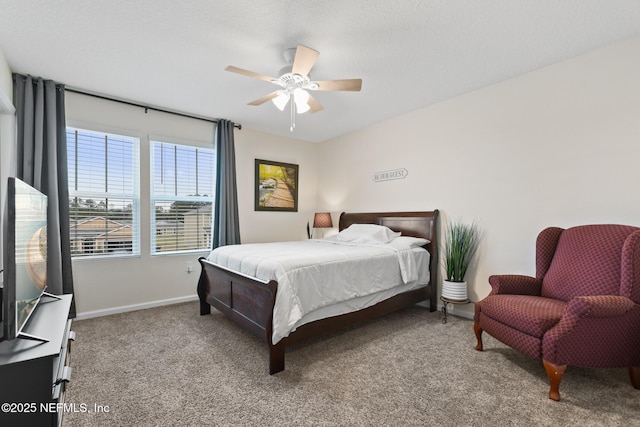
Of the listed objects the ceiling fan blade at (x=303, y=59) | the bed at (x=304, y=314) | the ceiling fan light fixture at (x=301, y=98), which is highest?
the ceiling fan blade at (x=303, y=59)

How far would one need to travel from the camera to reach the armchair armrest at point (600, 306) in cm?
175

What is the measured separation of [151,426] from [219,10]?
8.53 ft

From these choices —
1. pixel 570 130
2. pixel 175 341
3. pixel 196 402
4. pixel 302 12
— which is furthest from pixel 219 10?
pixel 570 130

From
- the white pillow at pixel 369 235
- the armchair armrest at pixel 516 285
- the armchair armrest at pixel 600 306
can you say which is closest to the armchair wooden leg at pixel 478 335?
the armchair armrest at pixel 516 285

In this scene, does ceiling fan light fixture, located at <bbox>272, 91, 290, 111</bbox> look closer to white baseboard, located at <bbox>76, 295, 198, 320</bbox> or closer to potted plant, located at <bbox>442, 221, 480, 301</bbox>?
potted plant, located at <bbox>442, 221, 480, 301</bbox>

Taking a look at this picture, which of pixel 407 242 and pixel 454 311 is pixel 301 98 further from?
pixel 454 311

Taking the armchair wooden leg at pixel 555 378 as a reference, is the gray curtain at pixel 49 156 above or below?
above

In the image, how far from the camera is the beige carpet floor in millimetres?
1667

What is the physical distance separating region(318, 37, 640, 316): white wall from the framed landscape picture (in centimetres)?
174

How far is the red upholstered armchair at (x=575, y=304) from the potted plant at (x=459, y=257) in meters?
0.62

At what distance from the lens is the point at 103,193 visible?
346 centimetres

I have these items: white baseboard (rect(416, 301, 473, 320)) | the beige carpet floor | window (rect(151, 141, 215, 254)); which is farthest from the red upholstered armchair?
window (rect(151, 141, 215, 254))

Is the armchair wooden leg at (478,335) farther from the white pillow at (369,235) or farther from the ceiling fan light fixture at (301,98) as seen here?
the ceiling fan light fixture at (301,98)

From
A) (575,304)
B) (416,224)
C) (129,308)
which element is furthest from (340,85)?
(129,308)
